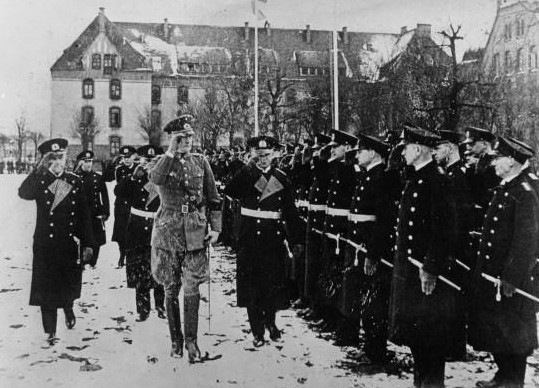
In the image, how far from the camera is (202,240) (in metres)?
5.39

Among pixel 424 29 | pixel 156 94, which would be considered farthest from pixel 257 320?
pixel 156 94

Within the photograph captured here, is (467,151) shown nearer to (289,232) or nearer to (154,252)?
(289,232)

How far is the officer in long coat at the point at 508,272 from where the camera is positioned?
425 cm

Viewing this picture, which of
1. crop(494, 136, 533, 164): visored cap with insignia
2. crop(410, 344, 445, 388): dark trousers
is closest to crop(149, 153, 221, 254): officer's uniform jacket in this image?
crop(410, 344, 445, 388): dark trousers

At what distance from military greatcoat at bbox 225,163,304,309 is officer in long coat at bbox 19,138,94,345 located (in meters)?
1.59

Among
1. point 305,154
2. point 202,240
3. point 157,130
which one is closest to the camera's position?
point 202,240

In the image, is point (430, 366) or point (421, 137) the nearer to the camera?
point (430, 366)

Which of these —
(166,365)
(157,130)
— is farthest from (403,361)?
(157,130)

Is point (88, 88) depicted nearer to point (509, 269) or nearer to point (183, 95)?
point (183, 95)

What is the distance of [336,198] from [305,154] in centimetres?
216

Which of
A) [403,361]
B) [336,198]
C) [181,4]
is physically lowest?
[403,361]

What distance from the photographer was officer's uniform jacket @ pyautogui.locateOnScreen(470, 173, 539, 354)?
13.9 feet

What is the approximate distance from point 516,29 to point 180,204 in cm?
566

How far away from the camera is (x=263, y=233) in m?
5.92
